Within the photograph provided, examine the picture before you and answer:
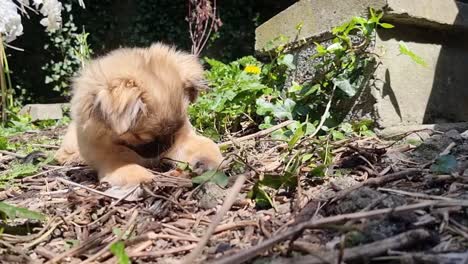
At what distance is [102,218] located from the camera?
1.94 metres

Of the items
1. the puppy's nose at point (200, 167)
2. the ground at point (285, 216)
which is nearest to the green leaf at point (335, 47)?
the ground at point (285, 216)

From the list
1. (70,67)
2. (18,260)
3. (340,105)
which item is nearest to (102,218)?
(18,260)

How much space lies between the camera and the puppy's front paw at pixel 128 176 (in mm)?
2396

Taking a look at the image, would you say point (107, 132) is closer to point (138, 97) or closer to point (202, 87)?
Result: point (138, 97)

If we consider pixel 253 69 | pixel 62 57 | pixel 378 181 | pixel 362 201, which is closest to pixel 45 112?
pixel 62 57

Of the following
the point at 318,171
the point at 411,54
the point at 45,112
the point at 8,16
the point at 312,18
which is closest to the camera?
the point at 318,171

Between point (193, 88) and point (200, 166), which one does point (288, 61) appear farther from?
point (200, 166)

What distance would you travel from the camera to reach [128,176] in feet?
8.02

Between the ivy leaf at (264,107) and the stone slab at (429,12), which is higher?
→ the stone slab at (429,12)

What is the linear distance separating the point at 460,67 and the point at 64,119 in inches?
173

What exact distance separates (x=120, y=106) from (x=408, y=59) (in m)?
1.90

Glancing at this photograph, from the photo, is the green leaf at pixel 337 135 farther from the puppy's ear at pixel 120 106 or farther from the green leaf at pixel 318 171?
the puppy's ear at pixel 120 106

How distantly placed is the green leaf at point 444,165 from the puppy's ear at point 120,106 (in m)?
1.33

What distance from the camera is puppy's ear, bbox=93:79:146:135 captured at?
240 centimetres
